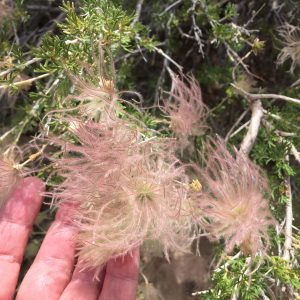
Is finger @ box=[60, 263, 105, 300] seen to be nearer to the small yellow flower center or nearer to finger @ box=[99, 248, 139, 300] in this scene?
finger @ box=[99, 248, 139, 300]

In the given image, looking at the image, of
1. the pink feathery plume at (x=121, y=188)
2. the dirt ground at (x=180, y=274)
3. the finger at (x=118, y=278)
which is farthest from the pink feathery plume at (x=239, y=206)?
the dirt ground at (x=180, y=274)

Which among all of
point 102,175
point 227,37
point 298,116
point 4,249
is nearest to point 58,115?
point 102,175

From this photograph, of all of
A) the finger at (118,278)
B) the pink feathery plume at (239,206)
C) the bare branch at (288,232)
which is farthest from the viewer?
the finger at (118,278)

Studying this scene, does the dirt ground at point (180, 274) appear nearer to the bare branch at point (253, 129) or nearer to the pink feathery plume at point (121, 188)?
the bare branch at point (253, 129)

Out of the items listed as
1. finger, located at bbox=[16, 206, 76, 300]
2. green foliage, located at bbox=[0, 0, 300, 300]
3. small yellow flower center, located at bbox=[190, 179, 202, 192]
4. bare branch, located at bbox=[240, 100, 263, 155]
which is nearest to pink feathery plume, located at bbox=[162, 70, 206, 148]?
green foliage, located at bbox=[0, 0, 300, 300]

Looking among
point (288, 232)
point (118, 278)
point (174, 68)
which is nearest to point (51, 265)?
point (118, 278)

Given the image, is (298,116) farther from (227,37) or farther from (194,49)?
(194,49)

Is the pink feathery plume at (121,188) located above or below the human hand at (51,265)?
above
